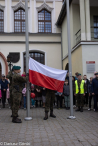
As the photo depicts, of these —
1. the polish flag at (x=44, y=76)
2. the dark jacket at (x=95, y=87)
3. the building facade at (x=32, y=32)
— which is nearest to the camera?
the polish flag at (x=44, y=76)

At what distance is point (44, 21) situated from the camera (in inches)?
746

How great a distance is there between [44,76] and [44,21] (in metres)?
12.7

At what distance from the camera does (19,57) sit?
17844 millimetres

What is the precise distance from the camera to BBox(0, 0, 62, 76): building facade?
1781 centimetres

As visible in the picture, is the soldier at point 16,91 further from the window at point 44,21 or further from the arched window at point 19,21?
the window at point 44,21

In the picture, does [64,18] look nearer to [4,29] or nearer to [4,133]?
[4,29]

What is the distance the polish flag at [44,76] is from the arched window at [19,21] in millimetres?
11848

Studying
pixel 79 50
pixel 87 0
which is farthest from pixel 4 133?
pixel 87 0

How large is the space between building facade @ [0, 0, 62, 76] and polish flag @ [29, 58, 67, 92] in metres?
10.5

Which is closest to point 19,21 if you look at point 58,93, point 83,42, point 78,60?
point 78,60

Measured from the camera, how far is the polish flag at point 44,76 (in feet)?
24.1

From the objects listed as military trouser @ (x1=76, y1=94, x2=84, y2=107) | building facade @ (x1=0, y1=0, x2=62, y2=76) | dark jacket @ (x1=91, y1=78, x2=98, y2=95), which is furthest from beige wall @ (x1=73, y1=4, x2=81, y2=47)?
military trouser @ (x1=76, y1=94, x2=84, y2=107)

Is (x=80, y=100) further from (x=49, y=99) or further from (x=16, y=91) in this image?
(x=16, y=91)

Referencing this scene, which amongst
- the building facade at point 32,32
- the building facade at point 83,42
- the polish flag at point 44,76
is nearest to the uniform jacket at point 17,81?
the polish flag at point 44,76
